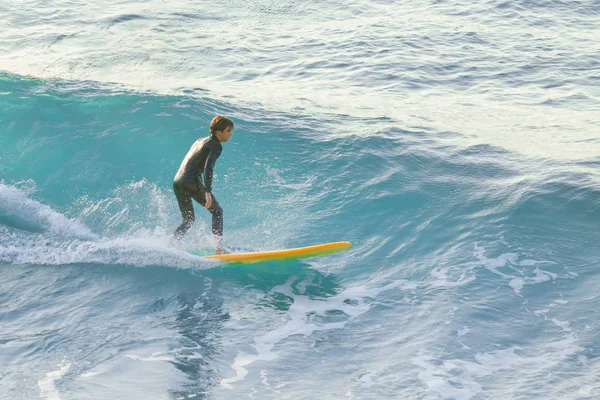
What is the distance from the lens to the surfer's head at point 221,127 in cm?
816

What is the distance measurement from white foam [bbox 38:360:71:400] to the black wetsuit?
2565 millimetres

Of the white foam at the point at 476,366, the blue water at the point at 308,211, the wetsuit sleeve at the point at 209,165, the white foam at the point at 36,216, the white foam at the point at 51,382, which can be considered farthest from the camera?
the white foam at the point at 36,216

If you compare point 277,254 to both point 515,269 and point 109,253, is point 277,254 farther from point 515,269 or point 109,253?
point 515,269

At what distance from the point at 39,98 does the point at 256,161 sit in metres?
4.45

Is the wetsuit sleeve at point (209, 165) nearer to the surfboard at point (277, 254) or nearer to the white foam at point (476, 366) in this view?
the surfboard at point (277, 254)

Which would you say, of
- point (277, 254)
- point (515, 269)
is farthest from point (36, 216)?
point (515, 269)

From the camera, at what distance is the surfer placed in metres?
8.26

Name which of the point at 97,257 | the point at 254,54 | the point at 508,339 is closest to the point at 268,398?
the point at 508,339

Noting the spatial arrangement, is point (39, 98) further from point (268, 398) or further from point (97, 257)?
point (268, 398)

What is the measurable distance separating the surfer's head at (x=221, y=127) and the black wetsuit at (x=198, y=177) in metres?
0.08

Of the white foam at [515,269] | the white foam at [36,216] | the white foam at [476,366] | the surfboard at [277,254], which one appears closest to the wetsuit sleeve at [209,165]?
the surfboard at [277,254]

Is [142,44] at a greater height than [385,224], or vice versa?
[142,44]

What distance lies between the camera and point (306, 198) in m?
10.7

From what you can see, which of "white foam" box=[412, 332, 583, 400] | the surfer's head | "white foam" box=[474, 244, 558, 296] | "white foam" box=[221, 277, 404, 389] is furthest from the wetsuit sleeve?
"white foam" box=[474, 244, 558, 296]
